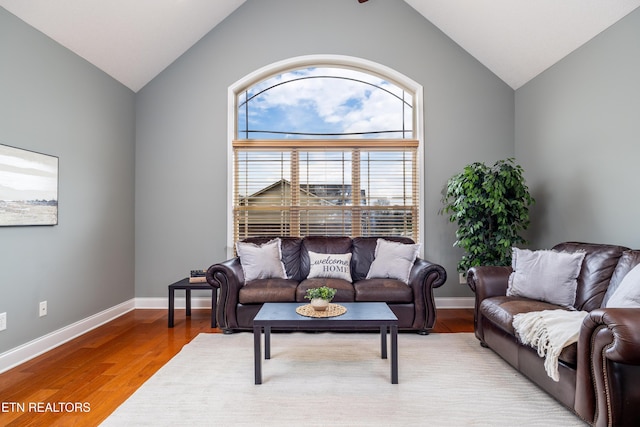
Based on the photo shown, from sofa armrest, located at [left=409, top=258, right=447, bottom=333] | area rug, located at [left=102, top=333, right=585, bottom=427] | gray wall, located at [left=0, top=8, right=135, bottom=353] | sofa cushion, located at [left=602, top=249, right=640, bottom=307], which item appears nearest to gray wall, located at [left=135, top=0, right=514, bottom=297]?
gray wall, located at [left=0, top=8, right=135, bottom=353]

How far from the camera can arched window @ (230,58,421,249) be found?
4.70 m

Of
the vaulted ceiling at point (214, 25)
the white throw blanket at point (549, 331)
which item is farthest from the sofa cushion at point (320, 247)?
the vaulted ceiling at point (214, 25)

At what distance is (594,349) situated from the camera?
5.79 ft

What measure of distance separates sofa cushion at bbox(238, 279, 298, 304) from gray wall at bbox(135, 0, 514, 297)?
118 cm

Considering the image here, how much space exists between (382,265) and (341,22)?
125 inches

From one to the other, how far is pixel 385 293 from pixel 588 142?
2.40 metres

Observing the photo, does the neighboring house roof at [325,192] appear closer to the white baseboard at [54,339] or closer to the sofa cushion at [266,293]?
the sofa cushion at [266,293]

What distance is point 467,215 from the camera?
3.89 metres

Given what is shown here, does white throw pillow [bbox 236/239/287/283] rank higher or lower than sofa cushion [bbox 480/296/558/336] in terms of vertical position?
higher

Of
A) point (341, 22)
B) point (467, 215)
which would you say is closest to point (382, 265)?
point (467, 215)

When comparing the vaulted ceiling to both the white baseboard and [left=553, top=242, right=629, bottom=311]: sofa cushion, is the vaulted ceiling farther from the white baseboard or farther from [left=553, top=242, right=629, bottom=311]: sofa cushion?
the white baseboard

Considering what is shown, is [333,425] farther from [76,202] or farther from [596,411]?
[76,202]

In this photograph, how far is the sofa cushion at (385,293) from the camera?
3496 millimetres

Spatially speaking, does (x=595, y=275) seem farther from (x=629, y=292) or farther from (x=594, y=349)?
(x=594, y=349)
